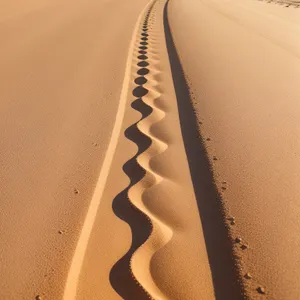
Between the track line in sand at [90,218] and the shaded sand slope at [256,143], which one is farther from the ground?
the shaded sand slope at [256,143]

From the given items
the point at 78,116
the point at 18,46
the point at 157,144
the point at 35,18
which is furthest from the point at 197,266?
the point at 35,18

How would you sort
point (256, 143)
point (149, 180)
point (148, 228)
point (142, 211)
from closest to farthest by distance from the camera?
point (148, 228) → point (142, 211) → point (149, 180) → point (256, 143)

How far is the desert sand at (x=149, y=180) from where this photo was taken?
4.88ft

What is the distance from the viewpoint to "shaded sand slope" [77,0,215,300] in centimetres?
145

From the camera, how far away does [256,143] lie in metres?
2.43

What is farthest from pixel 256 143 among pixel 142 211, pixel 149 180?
pixel 142 211

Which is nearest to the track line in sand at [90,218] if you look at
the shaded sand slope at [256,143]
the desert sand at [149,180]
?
the desert sand at [149,180]

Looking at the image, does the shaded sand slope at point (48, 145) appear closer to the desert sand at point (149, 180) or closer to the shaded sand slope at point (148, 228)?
the desert sand at point (149, 180)

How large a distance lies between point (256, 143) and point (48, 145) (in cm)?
116

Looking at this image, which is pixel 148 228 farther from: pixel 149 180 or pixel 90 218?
pixel 149 180

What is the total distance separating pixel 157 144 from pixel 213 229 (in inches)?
35.0

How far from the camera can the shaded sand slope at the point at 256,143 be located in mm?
1547

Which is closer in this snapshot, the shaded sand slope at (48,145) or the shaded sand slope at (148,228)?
the shaded sand slope at (148,228)

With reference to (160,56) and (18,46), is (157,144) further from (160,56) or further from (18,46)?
(18,46)
